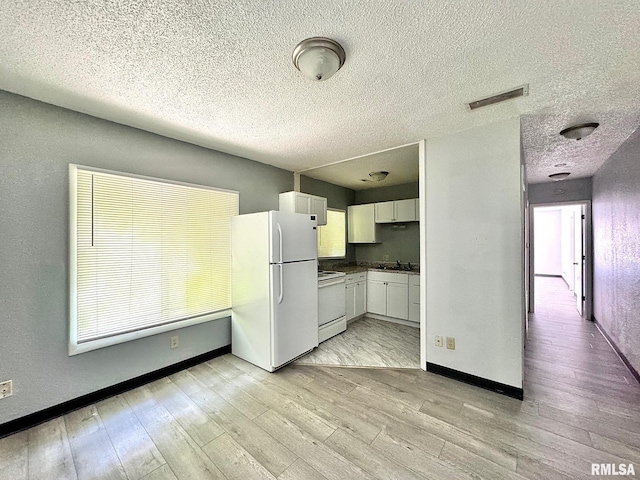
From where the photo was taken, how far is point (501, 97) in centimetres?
192

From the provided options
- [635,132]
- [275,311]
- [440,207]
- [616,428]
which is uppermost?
[635,132]

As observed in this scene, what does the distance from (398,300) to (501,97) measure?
3.02 m

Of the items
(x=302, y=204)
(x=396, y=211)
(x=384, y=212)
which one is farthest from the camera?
(x=384, y=212)

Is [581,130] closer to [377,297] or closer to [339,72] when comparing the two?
[339,72]

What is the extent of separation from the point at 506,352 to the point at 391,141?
2355 mm

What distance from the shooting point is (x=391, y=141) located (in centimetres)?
283

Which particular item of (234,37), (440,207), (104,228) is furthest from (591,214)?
(104,228)

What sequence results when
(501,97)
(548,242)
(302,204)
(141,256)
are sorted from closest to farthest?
(501,97), (141,256), (302,204), (548,242)

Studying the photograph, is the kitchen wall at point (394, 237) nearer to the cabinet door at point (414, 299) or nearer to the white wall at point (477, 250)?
the cabinet door at point (414, 299)

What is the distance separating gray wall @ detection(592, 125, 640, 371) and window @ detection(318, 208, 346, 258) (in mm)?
3650

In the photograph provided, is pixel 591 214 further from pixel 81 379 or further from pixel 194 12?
pixel 81 379

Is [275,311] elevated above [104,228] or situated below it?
below

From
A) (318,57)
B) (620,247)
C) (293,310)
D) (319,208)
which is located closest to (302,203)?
(319,208)

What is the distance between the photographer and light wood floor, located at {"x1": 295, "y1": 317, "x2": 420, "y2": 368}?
2865mm
